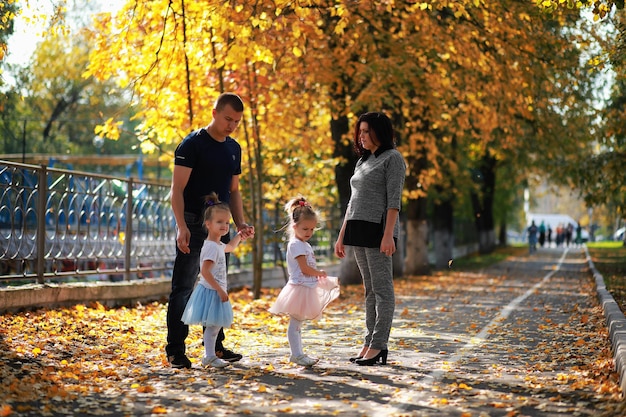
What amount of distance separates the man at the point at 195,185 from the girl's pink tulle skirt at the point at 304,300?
615mm

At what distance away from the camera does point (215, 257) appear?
7934 mm

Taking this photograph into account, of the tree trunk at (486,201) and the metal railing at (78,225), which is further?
the tree trunk at (486,201)

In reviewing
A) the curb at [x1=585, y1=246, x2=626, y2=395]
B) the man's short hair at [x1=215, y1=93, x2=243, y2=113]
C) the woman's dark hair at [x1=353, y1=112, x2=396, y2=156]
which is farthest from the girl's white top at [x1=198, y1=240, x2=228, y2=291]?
A: the curb at [x1=585, y1=246, x2=626, y2=395]

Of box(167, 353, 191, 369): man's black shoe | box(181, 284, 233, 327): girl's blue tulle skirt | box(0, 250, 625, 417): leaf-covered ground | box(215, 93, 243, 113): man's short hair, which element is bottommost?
box(0, 250, 625, 417): leaf-covered ground

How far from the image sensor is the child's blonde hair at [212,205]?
7.98 meters

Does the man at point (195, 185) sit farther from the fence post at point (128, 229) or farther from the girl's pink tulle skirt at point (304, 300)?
the fence post at point (128, 229)

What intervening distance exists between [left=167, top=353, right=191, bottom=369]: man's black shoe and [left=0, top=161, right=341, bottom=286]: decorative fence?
2.73 m

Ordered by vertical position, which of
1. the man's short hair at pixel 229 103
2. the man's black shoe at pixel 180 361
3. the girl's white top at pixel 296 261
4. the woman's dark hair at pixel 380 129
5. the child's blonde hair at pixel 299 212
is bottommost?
the man's black shoe at pixel 180 361

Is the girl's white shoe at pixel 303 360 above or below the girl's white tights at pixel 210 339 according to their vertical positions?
below

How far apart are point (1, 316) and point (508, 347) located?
554 centimetres

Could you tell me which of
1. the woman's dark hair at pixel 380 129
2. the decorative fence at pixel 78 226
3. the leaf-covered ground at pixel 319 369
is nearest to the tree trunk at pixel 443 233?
the decorative fence at pixel 78 226

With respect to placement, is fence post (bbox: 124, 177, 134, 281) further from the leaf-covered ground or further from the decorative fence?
the leaf-covered ground

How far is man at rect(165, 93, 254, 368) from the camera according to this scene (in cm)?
809

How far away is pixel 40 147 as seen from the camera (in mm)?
44656
